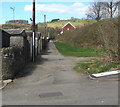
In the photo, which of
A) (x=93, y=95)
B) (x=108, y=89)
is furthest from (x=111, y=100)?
(x=108, y=89)

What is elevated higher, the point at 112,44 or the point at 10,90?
the point at 112,44

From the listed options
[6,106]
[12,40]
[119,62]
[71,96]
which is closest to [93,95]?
[71,96]

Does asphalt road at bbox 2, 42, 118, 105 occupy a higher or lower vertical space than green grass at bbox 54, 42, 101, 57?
higher

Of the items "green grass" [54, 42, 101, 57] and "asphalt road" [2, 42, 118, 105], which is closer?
"asphalt road" [2, 42, 118, 105]

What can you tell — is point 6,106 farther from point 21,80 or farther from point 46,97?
point 21,80

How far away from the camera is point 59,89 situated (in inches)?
355

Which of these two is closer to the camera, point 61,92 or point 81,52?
Answer: point 61,92

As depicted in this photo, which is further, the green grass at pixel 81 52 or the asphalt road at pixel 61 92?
the green grass at pixel 81 52

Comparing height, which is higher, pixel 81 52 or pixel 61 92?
pixel 61 92

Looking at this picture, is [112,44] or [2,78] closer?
[2,78]

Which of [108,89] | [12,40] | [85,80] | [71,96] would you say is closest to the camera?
[71,96]

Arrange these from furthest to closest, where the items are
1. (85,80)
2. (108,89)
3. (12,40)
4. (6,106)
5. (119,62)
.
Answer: (12,40) → (119,62) → (85,80) → (108,89) → (6,106)

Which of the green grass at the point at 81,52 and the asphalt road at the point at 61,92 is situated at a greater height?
the asphalt road at the point at 61,92

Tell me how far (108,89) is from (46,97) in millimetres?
2281
